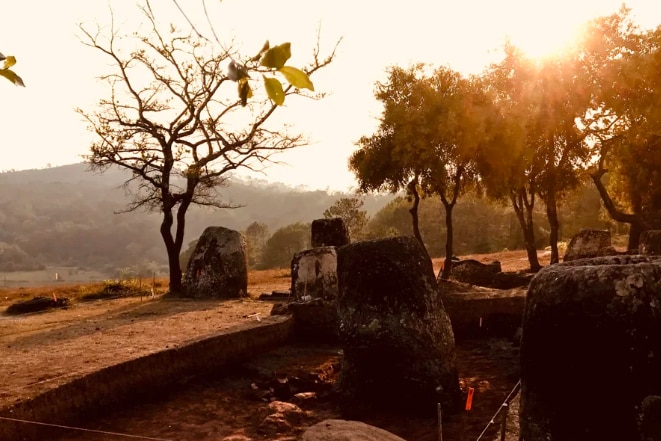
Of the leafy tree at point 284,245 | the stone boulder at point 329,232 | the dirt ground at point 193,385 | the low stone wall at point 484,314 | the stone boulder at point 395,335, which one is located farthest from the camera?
the leafy tree at point 284,245

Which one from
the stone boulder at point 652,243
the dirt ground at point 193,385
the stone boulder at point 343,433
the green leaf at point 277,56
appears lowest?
the dirt ground at point 193,385

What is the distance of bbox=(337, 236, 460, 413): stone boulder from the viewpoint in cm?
686

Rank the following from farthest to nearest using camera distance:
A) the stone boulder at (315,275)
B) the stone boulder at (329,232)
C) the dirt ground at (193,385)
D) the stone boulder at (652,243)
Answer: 1. the stone boulder at (329,232)
2. the stone boulder at (652,243)
3. the stone boulder at (315,275)
4. the dirt ground at (193,385)

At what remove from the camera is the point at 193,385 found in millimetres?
8094

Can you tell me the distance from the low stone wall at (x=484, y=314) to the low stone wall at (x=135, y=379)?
140 inches

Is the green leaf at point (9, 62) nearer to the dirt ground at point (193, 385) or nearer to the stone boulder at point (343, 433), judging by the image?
the stone boulder at point (343, 433)

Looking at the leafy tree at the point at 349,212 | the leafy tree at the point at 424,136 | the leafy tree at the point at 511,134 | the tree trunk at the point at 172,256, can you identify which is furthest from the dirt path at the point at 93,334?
the leafy tree at the point at 349,212

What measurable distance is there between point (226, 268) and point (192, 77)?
692cm

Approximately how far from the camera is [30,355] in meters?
8.24

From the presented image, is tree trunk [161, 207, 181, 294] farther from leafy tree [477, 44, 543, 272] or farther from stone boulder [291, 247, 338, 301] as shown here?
leafy tree [477, 44, 543, 272]

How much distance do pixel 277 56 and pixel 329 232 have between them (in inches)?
558

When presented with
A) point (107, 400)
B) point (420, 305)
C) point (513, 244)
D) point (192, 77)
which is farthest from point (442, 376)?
point (513, 244)

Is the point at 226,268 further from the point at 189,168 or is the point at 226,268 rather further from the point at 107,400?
the point at 107,400

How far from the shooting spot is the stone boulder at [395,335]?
686 cm
